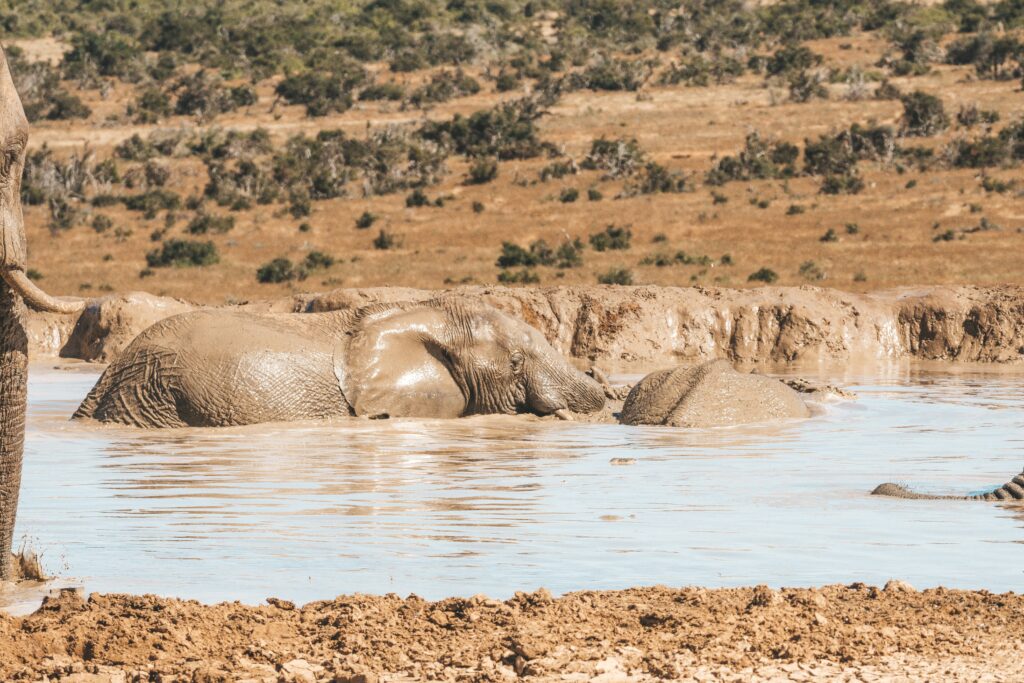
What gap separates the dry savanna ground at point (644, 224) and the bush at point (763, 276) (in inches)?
6.3

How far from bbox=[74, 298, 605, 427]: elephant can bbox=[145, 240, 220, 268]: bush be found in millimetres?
23407

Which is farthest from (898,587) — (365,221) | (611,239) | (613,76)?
(613,76)

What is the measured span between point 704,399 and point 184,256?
24.8 metres

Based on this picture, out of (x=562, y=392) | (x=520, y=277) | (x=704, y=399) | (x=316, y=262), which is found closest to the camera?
(x=704, y=399)

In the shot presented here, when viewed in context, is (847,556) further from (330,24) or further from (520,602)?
(330,24)

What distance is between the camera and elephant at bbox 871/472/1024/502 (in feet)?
29.1

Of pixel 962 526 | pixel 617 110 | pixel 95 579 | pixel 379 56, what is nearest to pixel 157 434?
pixel 95 579

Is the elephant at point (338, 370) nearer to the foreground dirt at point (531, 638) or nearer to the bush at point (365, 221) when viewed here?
the foreground dirt at point (531, 638)

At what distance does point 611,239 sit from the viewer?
119ft

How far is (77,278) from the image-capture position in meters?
35.2

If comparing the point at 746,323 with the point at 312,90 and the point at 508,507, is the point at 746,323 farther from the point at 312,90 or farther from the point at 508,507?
the point at 312,90

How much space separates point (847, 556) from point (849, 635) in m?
1.94

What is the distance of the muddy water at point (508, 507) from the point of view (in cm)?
688

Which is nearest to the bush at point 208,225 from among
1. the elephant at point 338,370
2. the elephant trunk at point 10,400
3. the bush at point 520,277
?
the bush at point 520,277
